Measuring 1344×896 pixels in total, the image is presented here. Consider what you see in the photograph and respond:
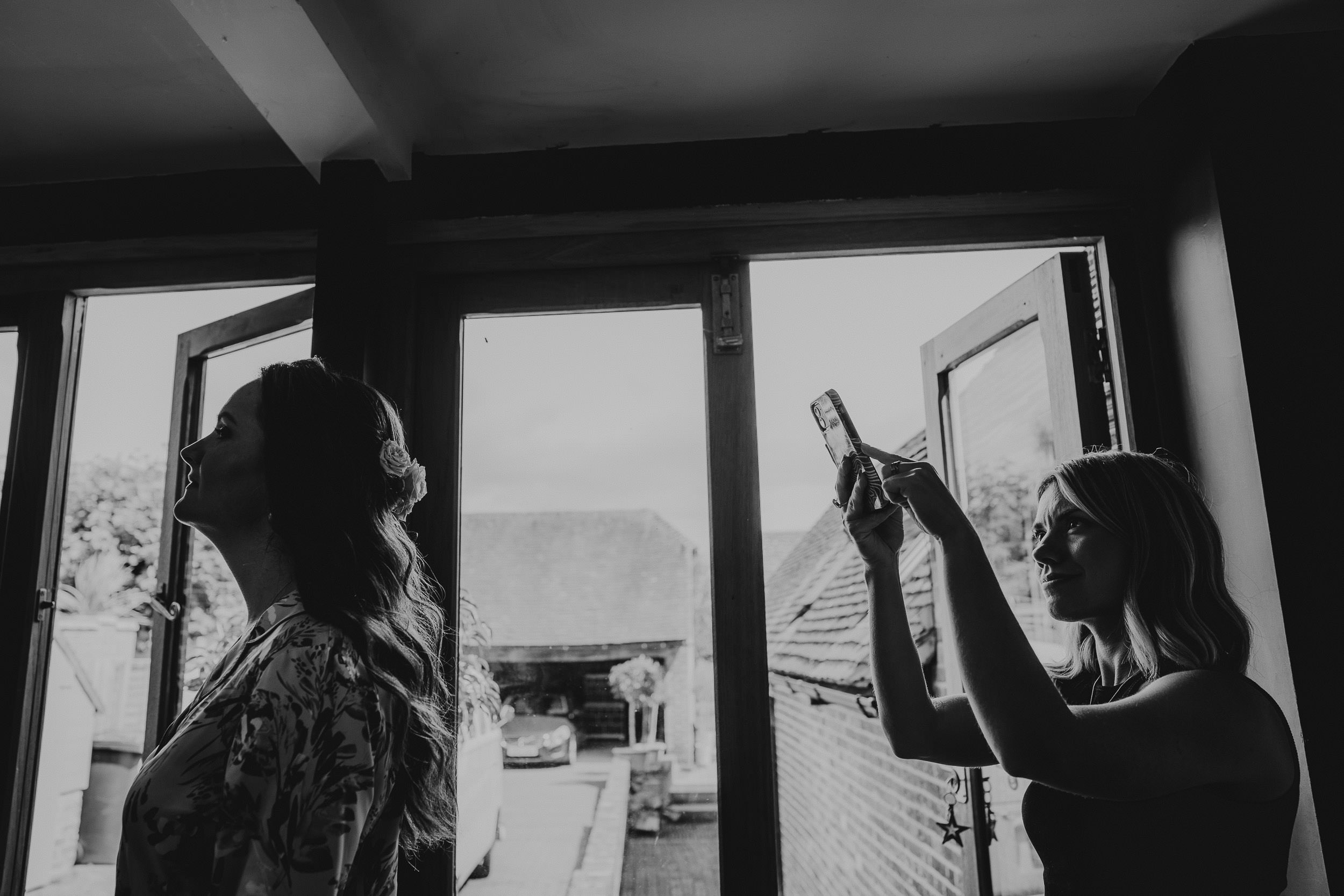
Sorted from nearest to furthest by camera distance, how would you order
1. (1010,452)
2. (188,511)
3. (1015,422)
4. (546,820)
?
(188,511), (546,820), (1015,422), (1010,452)

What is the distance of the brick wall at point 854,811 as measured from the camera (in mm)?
3082

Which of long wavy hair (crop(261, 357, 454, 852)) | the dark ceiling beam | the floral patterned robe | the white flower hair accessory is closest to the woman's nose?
long wavy hair (crop(261, 357, 454, 852))

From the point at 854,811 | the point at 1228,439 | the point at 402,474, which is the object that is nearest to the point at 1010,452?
the point at 1228,439

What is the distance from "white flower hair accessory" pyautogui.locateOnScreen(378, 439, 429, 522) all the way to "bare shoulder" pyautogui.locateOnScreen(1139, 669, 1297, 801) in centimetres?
102

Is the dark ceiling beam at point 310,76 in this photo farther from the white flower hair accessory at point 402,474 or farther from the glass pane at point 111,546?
the white flower hair accessory at point 402,474

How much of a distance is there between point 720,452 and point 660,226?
559 mm

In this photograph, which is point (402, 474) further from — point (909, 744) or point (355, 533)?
point (909, 744)

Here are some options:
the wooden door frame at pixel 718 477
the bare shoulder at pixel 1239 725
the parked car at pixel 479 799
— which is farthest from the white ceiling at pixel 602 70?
the parked car at pixel 479 799

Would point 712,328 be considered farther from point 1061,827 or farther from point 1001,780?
point 1001,780

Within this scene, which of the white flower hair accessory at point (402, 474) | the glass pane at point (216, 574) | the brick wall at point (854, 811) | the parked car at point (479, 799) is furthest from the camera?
the brick wall at point (854, 811)

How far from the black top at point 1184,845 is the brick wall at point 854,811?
95 cm

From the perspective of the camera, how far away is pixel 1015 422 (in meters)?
2.46

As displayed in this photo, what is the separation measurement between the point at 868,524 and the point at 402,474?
78 cm

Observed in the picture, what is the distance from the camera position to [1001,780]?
2.77 meters
